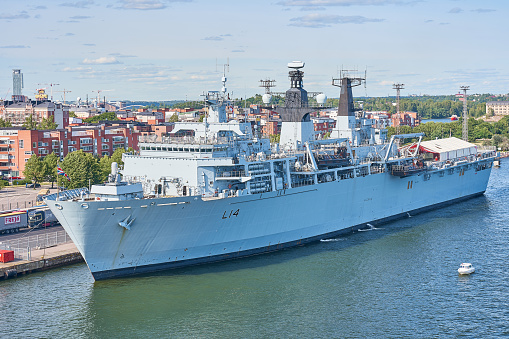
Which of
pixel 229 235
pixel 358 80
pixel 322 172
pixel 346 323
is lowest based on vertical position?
pixel 346 323

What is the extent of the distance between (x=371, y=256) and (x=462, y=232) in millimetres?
9309

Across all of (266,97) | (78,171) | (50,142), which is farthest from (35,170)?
(266,97)

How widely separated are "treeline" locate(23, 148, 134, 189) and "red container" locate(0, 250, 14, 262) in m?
17.3

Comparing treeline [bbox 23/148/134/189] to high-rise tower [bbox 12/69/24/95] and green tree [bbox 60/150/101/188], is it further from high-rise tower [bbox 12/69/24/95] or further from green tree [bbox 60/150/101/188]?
high-rise tower [bbox 12/69/24/95]

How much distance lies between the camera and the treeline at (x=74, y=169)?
49750 millimetres

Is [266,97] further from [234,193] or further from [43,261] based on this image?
[43,261]

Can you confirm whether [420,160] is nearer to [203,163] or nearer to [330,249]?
[330,249]

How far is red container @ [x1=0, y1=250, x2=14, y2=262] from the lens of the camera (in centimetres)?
3101

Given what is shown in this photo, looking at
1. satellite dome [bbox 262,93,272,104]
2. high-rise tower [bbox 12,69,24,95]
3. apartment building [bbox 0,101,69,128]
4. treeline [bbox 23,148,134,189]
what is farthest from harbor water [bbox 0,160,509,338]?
high-rise tower [bbox 12,69,24,95]

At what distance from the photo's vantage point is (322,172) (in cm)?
3738

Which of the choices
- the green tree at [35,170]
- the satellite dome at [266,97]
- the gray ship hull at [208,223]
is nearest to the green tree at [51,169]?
the green tree at [35,170]

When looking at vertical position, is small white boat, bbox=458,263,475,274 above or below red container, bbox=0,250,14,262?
below

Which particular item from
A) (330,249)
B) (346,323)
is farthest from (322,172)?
(346,323)

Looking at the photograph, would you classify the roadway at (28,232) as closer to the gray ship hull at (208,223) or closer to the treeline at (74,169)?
the gray ship hull at (208,223)
